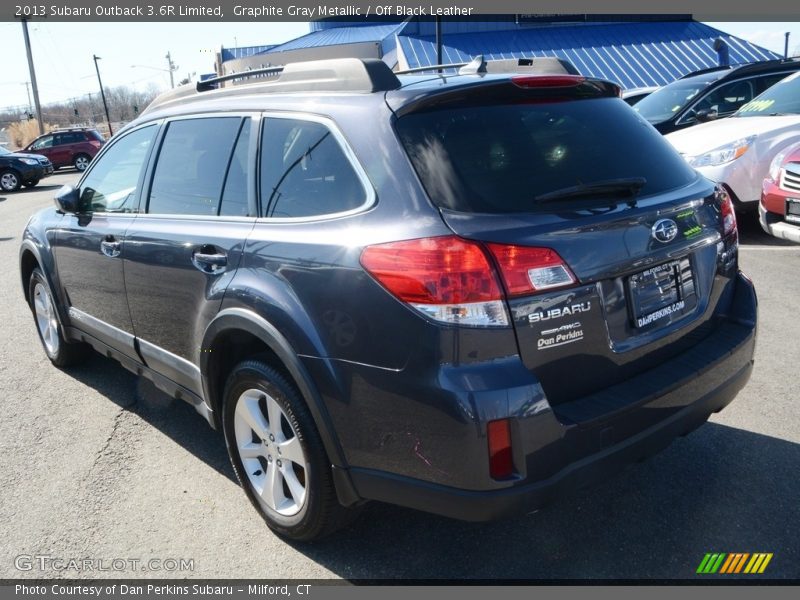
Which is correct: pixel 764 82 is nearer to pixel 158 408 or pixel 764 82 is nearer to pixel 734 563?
pixel 734 563

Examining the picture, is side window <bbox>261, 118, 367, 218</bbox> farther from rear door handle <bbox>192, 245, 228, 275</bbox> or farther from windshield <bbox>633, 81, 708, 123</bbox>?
windshield <bbox>633, 81, 708, 123</bbox>

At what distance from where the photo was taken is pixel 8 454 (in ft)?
13.2

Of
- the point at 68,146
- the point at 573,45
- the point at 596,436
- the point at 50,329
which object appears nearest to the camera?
the point at 596,436

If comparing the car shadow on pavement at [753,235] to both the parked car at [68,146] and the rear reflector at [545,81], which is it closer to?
the rear reflector at [545,81]

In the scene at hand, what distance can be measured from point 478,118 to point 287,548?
76.6 inches

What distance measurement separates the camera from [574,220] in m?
2.43

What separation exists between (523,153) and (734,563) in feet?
5.85

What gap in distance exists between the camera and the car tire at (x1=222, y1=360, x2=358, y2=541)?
8.96 ft

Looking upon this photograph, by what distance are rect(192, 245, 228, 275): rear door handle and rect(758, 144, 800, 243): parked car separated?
18.2 feet

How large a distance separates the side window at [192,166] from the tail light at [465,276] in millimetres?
1343

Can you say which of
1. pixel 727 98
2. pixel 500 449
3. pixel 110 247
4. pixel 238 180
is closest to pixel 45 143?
pixel 727 98

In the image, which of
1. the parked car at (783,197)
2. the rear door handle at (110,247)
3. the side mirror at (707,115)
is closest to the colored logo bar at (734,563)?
the rear door handle at (110,247)

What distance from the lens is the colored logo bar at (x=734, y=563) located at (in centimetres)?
271

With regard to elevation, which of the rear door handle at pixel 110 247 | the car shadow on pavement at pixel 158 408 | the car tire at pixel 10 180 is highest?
the rear door handle at pixel 110 247
